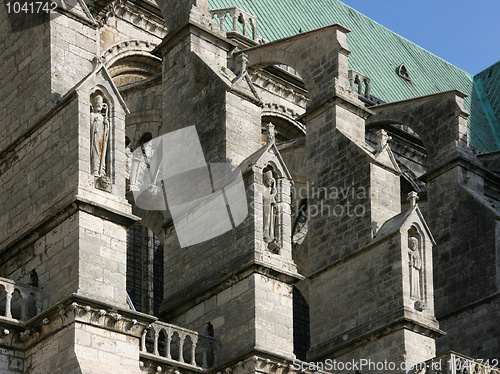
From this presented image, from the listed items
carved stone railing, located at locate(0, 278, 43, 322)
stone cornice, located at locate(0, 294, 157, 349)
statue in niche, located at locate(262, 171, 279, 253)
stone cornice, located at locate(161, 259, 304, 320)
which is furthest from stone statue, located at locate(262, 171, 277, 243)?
carved stone railing, located at locate(0, 278, 43, 322)

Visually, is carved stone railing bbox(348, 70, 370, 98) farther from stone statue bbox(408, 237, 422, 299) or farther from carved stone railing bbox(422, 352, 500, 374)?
carved stone railing bbox(422, 352, 500, 374)

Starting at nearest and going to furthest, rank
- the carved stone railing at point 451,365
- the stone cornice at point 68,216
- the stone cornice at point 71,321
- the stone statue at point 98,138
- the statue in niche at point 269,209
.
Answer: the stone cornice at point 71,321
the stone cornice at point 68,216
the stone statue at point 98,138
the statue in niche at point 269,209
the carved stone railing at point 451,365

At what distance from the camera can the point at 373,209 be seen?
2345 cm

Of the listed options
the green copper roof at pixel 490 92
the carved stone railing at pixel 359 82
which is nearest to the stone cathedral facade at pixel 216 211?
the carved stone railing at pixel 359 82

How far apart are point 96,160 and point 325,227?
25.2 feet

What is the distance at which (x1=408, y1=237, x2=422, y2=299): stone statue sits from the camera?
22.5m

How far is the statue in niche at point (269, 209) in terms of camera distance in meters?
20.0

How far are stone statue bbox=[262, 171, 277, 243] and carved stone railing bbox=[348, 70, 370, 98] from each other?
589 inches

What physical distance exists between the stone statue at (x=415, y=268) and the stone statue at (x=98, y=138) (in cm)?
723

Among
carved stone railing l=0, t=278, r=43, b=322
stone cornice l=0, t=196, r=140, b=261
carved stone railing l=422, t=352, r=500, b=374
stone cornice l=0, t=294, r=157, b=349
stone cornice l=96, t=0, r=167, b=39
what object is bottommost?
stone cornice l=0, t=294, r=157, b=349

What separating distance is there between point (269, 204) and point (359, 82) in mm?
15984

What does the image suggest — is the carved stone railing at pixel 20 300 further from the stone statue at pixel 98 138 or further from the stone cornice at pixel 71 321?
the stone statue at pixel 98 138

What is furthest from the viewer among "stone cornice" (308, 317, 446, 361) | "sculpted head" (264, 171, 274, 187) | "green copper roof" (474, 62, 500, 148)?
"green copper roof" (474, 62, 500, 148)

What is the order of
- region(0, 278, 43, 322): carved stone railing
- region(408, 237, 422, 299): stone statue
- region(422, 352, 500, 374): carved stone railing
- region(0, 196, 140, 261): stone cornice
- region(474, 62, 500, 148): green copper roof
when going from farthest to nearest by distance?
region(474, 62, 500, 148): green copper roof
region(408, 237, 422, 299): stone statue
region(422, 352, 500, 374): carved stone railing
region(0, 196, 140, 261): stone cornice
region(0, 278, 43, 322): carved stone railing
